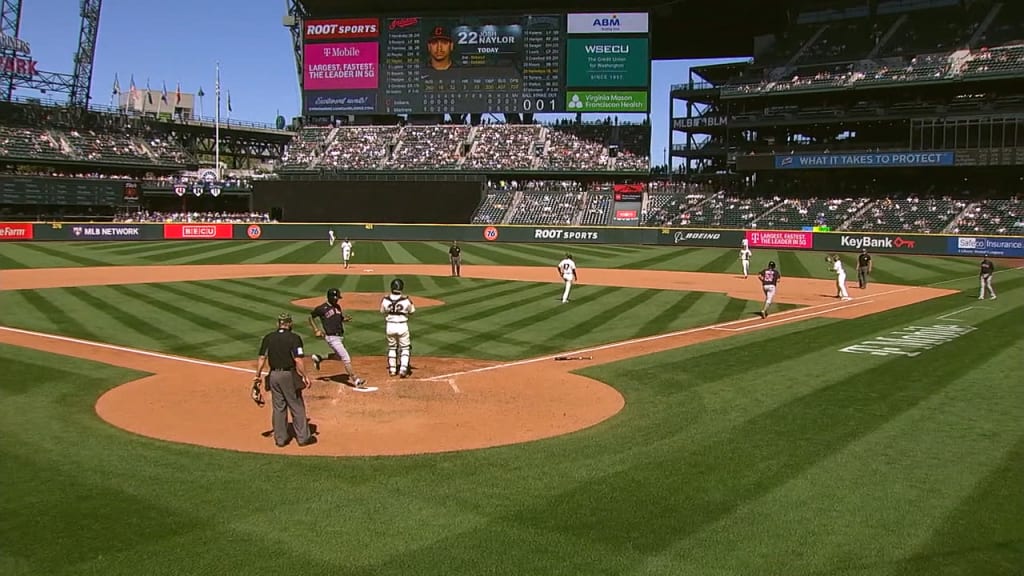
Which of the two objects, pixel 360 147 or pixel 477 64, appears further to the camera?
pixel 360 147

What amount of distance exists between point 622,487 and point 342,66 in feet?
217

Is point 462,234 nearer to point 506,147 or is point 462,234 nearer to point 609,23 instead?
point 506,147

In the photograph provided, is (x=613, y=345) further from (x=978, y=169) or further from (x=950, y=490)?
(x=978, y=169)

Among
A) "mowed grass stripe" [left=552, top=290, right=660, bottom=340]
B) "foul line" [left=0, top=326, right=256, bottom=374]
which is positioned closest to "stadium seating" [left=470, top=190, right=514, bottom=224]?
"mowed grass stripe" [left=552, top=290, right=660, bottom=340]

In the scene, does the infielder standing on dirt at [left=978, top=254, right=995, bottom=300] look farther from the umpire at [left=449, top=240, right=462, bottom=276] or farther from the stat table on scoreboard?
the stat table on scoreboard

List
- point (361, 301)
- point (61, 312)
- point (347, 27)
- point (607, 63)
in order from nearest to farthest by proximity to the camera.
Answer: point (61, 312), point (361, 301), point (607, 63), point (347, 27)

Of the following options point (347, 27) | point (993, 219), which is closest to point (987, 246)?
point (993, 219)

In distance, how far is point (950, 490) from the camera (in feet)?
28.2

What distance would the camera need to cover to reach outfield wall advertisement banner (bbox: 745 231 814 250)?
54344mm

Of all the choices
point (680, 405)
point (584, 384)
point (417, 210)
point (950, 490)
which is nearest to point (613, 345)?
point (584, 384)

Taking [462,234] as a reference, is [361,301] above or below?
below

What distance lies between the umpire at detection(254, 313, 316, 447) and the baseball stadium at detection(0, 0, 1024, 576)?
1.7 inches

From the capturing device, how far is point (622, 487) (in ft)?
28.8

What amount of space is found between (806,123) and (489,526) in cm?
6210
